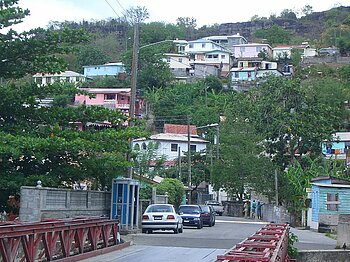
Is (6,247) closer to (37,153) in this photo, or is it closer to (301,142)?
(37,153)

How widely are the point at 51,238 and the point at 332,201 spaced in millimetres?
31613

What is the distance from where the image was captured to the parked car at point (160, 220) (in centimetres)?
3306

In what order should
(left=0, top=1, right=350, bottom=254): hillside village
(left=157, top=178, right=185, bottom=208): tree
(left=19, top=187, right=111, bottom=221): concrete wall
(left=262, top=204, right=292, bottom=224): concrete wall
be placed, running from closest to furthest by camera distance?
1. (left=19, top=187, right=111, bottom=221): concrete wall
2. (left=0, top=1, right=350, bottom=254): hillside village
3. (left=157, top=178, right=185, bottom=208): tree
4. (left=262, top=204, right=292, bottom=224): concrete wall

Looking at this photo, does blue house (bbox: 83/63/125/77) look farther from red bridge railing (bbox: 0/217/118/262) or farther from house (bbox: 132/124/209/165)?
red bridge railing (bbox: 0/217/118/262)

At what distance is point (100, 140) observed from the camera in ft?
90.5

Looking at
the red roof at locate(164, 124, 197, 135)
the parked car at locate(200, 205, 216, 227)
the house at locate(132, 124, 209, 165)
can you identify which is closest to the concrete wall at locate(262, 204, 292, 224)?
the parked car at locate(200, 205, 216, 227)

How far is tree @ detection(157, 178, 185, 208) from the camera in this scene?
48469mm

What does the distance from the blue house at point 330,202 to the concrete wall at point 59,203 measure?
19.5 m

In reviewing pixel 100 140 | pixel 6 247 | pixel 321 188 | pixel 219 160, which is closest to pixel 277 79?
pixel 219 160

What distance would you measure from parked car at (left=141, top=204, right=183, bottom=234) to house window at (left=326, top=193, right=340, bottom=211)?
49.5ft

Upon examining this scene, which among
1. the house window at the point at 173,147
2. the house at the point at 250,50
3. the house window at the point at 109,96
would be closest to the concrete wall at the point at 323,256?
the house window at the point at 173,147

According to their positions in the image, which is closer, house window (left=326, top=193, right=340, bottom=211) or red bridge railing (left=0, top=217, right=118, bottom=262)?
red bridge railing (left=0, top=217, right=118, bottom=262)

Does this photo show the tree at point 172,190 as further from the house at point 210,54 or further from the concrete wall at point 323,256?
the house at point 210,54

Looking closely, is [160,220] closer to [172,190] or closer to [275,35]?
[172,190]
